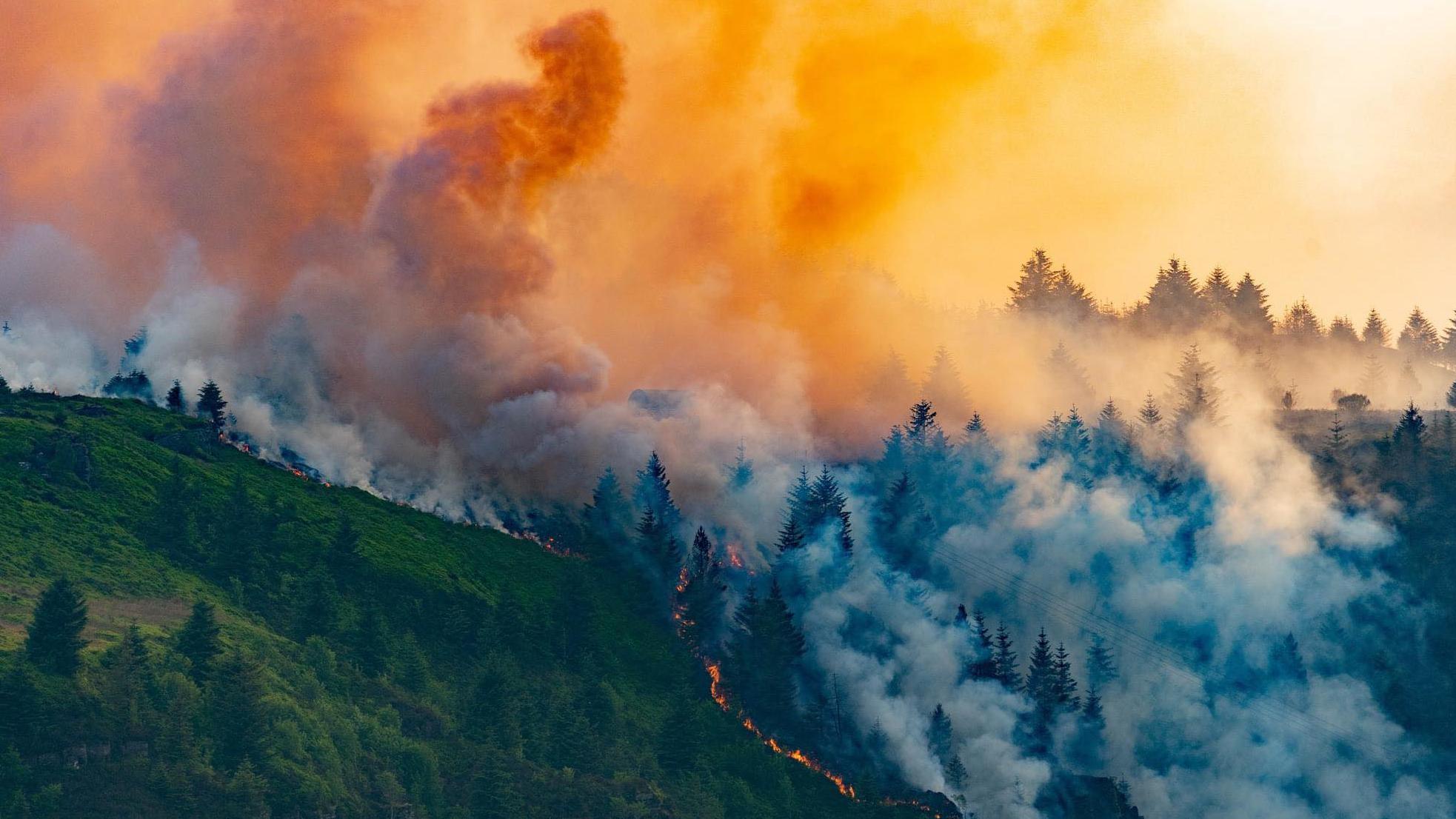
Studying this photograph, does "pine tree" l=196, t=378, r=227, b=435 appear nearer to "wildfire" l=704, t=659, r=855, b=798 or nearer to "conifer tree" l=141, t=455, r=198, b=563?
"conifer tree" l=141, t=455, r=198, b=563

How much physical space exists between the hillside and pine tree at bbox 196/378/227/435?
165 inches

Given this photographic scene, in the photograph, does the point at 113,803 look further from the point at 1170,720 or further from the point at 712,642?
the point at 1170,720

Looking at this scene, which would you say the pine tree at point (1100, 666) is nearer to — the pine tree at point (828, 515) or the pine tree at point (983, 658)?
the pine tree at point (983, 658)

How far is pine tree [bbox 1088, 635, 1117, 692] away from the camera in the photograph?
588 feet

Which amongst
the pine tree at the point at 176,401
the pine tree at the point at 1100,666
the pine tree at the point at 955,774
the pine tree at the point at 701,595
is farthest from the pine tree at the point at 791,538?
the pine tree at the point at 176,401

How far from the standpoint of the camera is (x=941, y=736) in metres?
167

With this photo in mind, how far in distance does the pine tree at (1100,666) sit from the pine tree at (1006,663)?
7.74 metres

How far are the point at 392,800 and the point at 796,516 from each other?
6904 centimetres

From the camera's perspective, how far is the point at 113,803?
124 meters

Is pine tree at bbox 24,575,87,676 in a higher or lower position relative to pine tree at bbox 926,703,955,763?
lower

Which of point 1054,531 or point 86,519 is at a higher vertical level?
point 1054,531

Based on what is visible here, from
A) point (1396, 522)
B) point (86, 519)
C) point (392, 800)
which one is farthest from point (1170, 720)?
point (86, 519)

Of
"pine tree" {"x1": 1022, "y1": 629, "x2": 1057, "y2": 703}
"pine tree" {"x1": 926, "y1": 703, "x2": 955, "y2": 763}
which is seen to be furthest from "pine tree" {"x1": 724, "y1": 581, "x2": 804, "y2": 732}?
"pine tree" {"x1": 1022, "y1": 629, "x2": 1057, "y2": 703}

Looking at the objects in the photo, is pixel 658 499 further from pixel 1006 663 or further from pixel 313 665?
pixel 313 665
